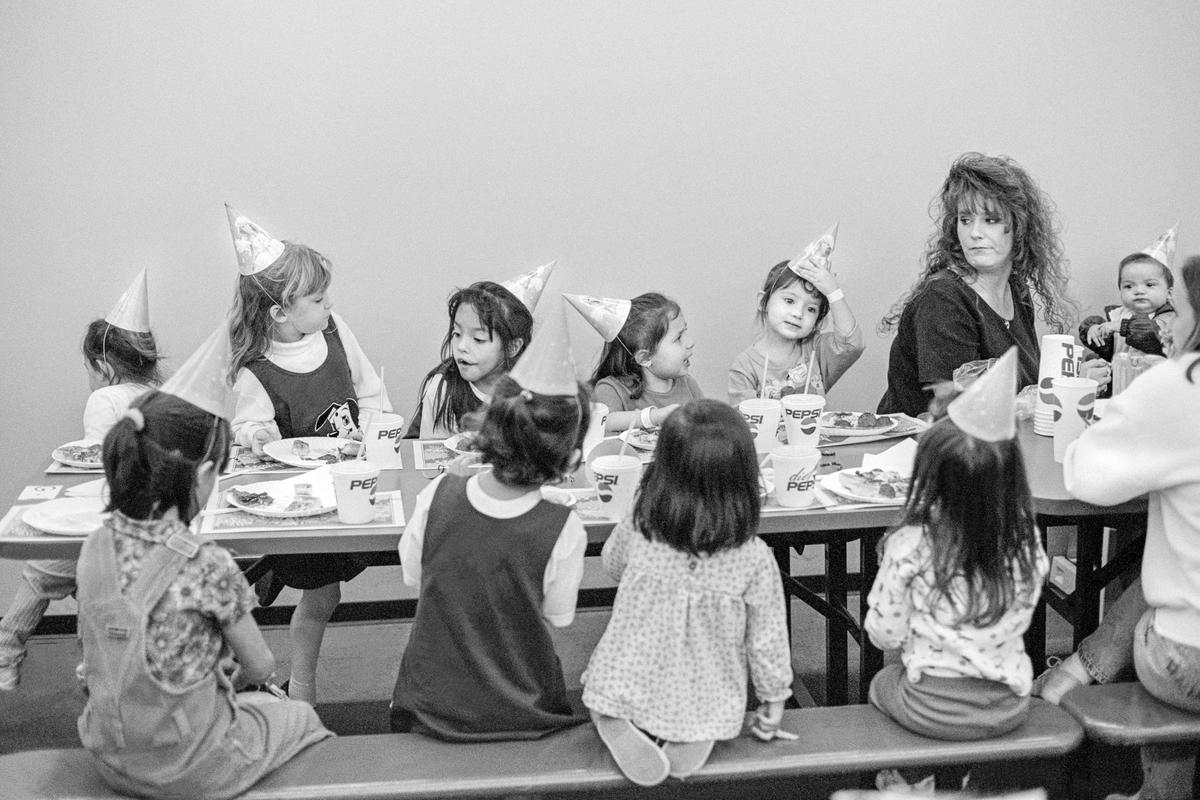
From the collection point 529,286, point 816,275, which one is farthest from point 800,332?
point 529,286

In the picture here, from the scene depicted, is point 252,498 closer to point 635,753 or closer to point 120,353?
point 635,753

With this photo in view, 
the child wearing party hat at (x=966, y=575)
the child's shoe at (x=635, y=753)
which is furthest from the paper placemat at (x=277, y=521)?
the child wearing party hat at (x=966, y=575)

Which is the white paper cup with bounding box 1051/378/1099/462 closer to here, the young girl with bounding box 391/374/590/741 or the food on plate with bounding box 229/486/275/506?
the young girl with bounding box 391/374/590/741

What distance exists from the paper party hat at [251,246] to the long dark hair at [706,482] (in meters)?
1.55

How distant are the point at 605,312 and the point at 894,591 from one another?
4.33 feet

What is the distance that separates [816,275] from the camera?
131 inches

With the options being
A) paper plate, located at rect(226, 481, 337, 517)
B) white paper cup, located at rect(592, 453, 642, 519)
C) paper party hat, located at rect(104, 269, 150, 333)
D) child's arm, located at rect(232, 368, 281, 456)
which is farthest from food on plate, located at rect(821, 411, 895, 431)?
paper party hat, located at rect(104, 269, 150, 333)

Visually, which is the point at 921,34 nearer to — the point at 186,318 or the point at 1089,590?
the point at 1089,590

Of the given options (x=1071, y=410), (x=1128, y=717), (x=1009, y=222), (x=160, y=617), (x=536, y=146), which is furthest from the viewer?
(x=536, y=146)

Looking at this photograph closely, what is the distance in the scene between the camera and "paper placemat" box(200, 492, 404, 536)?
2201mm

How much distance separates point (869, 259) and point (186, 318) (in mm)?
2161

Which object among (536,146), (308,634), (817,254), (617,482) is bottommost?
(308,634)

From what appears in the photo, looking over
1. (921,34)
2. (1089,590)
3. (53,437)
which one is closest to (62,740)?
(53,437)

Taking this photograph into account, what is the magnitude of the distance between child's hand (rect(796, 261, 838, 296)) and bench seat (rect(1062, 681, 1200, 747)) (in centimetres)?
141
